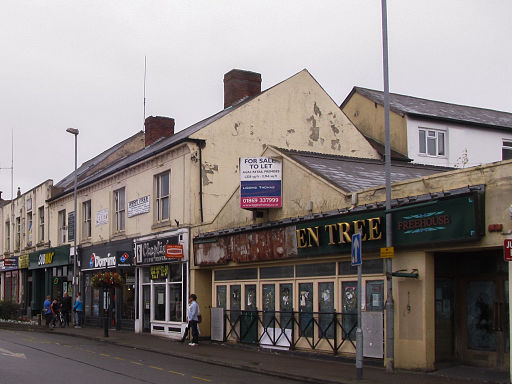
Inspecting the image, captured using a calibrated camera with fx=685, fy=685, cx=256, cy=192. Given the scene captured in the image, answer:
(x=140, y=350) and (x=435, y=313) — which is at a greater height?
(x=435, y=313)

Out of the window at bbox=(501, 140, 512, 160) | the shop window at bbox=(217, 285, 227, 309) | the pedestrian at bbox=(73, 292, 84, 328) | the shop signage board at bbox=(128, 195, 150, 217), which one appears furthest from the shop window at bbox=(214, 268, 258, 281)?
the window at bbox=(501, 140, 512, 160)

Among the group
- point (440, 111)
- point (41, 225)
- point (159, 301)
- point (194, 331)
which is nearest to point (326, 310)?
point (194, 331)

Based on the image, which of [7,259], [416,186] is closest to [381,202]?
[416,186]

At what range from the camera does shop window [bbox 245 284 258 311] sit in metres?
21.5

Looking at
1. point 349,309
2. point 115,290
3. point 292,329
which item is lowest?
point 292,329

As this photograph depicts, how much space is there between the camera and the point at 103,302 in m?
33.1

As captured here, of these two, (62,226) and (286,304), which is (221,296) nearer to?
(286,304)

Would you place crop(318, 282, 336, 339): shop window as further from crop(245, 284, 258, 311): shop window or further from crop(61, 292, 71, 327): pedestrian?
crop(61, 292, 71, 327): pedestrian

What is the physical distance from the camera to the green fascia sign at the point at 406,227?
1379 cm

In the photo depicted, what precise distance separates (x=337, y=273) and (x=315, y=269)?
984 millimetres

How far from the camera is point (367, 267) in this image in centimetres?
1708

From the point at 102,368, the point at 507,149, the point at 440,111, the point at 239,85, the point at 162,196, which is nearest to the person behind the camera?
the point at 102,368

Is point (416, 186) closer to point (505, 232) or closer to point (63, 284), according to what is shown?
point (505, 232)

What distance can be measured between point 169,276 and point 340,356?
10.7 meters
